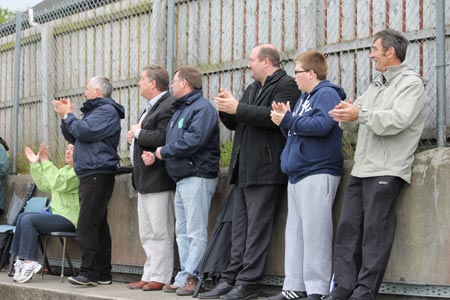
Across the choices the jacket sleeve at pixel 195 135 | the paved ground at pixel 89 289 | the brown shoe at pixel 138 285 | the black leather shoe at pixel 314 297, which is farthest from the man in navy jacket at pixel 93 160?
the black leather shoe at pixel 314 297

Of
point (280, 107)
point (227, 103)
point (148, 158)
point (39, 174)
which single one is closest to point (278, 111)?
point (280, 107)

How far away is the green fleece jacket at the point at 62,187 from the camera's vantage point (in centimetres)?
914

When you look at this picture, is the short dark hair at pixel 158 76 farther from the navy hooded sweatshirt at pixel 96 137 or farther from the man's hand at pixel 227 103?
the man's hand at pixel 227 103

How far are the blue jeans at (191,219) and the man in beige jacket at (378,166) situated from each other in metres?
1.60

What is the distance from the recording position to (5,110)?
39.6 feet

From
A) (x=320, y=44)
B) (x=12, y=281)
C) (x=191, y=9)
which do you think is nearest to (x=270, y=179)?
(x=320, y=44)

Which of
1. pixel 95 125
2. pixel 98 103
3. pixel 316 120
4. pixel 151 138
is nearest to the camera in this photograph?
pixel 316 120

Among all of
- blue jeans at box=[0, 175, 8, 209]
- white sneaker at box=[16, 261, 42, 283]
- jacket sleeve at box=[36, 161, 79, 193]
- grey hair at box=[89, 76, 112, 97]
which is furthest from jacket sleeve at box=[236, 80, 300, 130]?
blue jeans at box=[0, 175, 8, 209]

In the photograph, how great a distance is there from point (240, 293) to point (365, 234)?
1.32m

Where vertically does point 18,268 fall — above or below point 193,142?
below

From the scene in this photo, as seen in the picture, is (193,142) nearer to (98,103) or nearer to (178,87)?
(178,87)

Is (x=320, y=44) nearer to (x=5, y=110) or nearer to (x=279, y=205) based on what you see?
(x=279, y=205)

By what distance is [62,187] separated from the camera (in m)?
9.15

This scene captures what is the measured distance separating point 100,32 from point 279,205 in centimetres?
397
